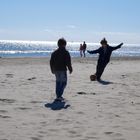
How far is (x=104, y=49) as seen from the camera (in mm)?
17359

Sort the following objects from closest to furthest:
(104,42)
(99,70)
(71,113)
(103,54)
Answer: (71,113)
(104,42)
(99,70)
(103,54)

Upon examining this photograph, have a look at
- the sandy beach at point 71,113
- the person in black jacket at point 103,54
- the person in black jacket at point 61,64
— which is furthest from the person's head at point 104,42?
the person in black jacket at point 61,64

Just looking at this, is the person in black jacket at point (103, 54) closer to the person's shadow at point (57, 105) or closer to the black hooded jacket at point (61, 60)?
the black hooded jacket at point (61, 60)

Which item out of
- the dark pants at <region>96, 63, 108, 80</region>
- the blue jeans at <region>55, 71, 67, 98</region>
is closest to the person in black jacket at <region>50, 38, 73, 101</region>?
the blue jeans at <region>55, 71, 67, 98</region>

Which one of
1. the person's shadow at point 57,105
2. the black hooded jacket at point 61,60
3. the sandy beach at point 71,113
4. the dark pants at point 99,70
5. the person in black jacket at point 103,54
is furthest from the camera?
the person in black jacket at point 103,54

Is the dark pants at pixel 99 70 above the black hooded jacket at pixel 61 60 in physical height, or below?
below

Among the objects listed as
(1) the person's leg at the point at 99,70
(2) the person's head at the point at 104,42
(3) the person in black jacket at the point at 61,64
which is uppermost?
(2) the person's head at the point at 104,42

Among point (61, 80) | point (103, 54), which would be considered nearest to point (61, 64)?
point (61, 80)

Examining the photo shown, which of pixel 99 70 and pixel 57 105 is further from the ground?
pixel 99 70

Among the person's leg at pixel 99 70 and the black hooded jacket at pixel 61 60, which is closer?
the black hooded jacket at pixel 61 60

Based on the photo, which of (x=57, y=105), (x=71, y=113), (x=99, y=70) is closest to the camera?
(x=71, y=113)

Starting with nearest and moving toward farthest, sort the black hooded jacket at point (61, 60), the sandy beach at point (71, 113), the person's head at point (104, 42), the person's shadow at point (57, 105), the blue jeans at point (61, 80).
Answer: the sandy beach at point (71, 113), the person's shadow at point (57, 105), the blue jeans at point (61, 80), the black hooded jacket at point (61, 60), the person's head at point (104, 42)

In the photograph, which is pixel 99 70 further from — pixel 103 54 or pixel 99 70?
pixel 103 54

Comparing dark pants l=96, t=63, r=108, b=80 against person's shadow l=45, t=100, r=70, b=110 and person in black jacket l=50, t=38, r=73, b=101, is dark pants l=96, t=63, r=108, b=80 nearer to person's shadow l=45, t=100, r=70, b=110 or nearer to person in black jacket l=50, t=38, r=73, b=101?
person in black jacket l=50, t=38, r=73, b=101
